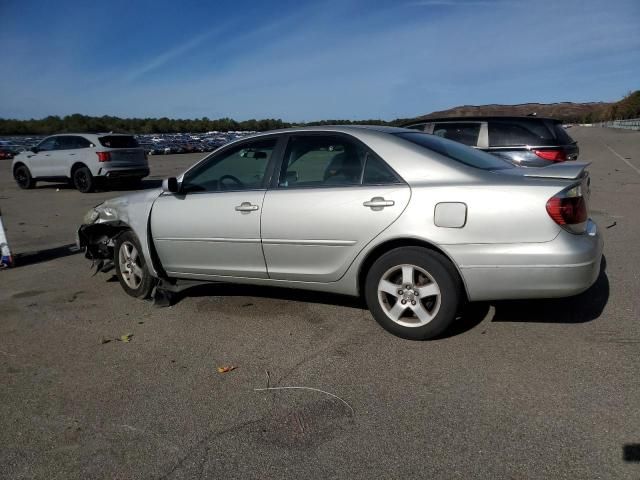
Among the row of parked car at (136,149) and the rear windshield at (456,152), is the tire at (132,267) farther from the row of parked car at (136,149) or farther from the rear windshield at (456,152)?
the rear windshield at (456,152)

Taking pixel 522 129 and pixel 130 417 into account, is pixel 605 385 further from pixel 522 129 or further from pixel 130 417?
pixel 522 129

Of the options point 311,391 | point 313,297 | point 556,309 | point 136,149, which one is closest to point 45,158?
point 136,149

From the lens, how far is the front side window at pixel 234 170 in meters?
4.80

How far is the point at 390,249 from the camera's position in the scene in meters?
4.16

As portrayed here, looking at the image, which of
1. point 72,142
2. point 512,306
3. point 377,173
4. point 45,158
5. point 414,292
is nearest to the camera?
point 414,292

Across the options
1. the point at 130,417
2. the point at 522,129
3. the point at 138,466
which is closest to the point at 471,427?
the point at 138,466

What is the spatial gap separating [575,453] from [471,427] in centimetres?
51

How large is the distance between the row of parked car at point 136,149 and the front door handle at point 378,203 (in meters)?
1.72

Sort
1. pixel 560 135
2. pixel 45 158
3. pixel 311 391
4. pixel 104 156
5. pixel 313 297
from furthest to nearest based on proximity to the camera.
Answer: pixel 45 158 < pixel 104 156 < pixel 560 135 < pixel 313 297 < pixel 311 391

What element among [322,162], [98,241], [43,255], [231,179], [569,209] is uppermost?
[322,162]

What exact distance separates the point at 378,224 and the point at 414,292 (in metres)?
0.55

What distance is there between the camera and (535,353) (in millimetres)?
3861

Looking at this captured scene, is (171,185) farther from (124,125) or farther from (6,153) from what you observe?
(124,125)

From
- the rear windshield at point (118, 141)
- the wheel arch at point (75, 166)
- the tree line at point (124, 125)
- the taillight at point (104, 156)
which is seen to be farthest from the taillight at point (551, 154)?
the tree line at point (124, 125)
